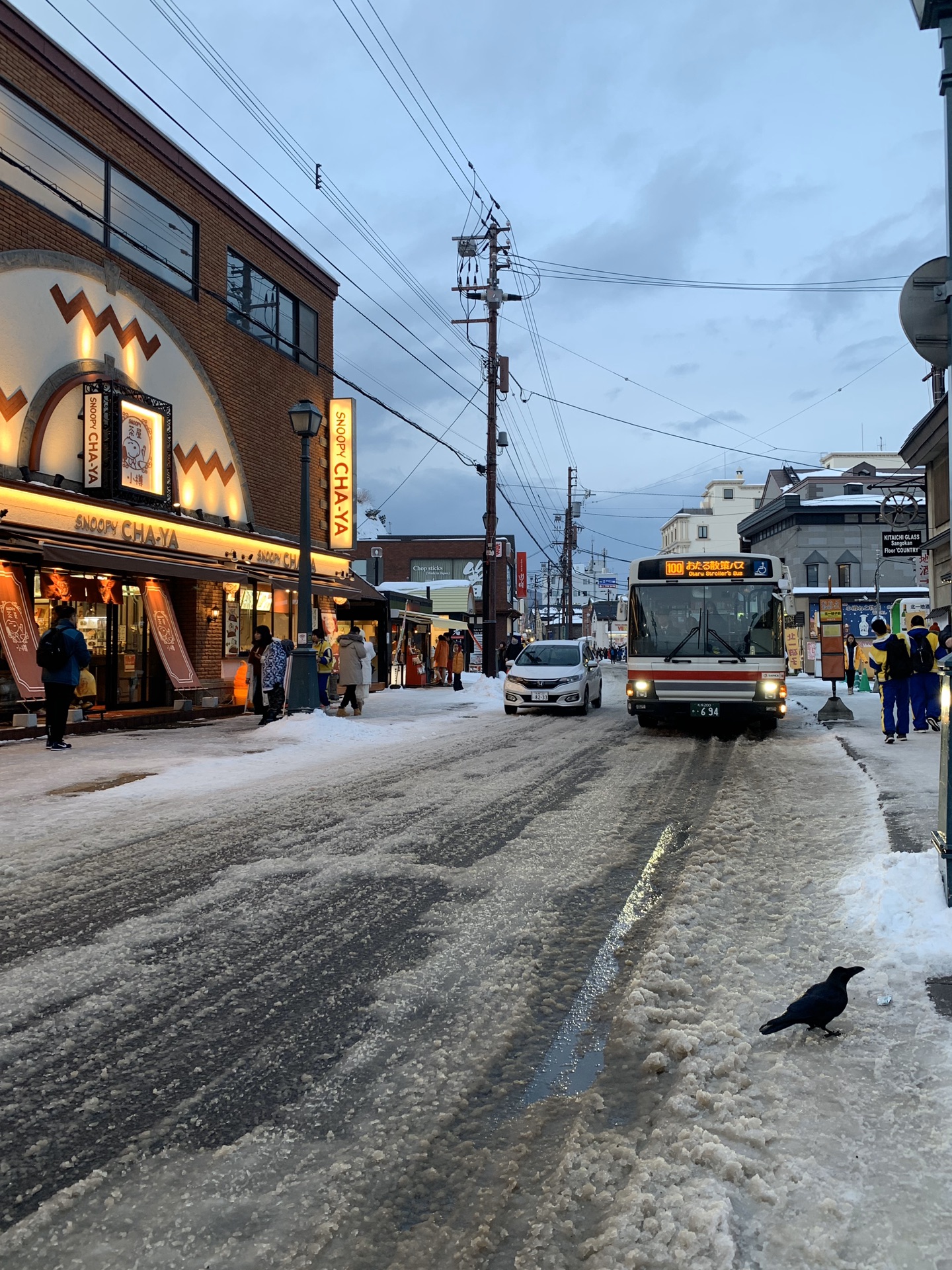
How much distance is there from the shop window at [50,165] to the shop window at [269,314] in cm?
388

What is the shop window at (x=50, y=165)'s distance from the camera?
14227 mm

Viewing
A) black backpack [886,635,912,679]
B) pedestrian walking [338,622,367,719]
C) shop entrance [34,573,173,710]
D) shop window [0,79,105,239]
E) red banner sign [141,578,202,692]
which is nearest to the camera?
black backpack [886,635,912,679]

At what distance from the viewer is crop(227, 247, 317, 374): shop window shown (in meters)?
21.3

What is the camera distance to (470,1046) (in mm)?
3361

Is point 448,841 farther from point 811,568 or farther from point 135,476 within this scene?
point 811,568

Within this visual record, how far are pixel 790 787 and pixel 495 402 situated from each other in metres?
24.3

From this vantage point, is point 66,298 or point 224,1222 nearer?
point 224,1222

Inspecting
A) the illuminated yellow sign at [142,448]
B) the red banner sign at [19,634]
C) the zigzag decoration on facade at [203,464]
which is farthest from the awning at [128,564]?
the zigzag decoration on facade at [203,464]

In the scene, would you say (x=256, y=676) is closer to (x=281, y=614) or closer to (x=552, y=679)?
(x=281, y=614)

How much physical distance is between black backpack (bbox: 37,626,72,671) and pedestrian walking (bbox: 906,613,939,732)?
1146 centimetres

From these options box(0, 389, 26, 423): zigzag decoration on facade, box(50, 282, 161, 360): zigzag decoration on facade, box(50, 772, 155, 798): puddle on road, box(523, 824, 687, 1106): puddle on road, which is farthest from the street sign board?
box(523, 824, 687, 1106): puddle on road

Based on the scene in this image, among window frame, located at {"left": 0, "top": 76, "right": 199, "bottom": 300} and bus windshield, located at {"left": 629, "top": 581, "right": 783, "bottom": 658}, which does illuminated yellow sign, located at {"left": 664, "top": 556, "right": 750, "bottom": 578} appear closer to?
bus windshield, located at {"left": 629, "top": 581, "right": 783, "bottom": 658}

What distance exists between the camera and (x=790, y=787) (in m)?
9.20

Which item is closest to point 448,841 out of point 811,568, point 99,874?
point 99,874
